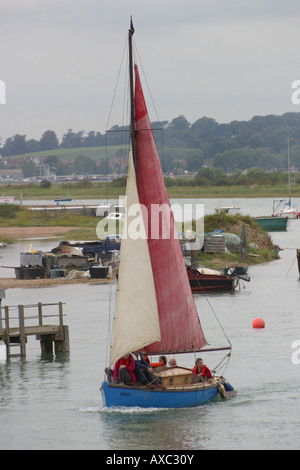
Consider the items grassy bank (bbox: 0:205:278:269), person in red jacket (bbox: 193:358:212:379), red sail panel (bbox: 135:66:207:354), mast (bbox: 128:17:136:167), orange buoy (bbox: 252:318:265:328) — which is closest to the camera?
mast (bbox: 128:17:136:167)

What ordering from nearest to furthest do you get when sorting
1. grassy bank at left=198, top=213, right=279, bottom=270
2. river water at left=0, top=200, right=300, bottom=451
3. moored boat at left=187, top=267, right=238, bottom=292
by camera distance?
river water at left=0, top=200, right=300, bottom=451, moored boat at left=187, top=267, right=238, bottom=292, grassy bank at left=198, top=213, right=279, bottom=270

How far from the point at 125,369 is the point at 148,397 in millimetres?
1190

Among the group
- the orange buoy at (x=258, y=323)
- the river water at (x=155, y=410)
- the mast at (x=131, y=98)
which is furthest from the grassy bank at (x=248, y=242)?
the mast at (x=131, y=98)

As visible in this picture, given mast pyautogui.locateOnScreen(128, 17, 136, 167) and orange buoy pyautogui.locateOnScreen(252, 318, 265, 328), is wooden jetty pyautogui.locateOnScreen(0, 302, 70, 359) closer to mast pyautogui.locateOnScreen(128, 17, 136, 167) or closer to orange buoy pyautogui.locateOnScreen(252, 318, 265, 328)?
orange buoy pyautogui.locateOnScreen(252, 318, 265, 328)

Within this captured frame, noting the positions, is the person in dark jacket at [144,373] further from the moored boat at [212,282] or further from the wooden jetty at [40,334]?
the moored boat at [212,282]

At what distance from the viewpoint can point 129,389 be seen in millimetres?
30344

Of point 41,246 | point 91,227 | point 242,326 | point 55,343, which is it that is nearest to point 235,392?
point 55,343

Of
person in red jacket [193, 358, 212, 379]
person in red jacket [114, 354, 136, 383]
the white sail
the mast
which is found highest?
the mast

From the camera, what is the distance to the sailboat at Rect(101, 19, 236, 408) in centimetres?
3042

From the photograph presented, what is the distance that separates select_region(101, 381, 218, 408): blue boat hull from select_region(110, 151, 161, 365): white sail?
1.05 m

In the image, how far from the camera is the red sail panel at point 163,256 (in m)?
30.7

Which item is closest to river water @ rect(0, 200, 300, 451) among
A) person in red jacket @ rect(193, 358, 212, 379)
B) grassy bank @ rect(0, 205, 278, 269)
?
person in red jacket @ rect(193, 358, 212, 379)
